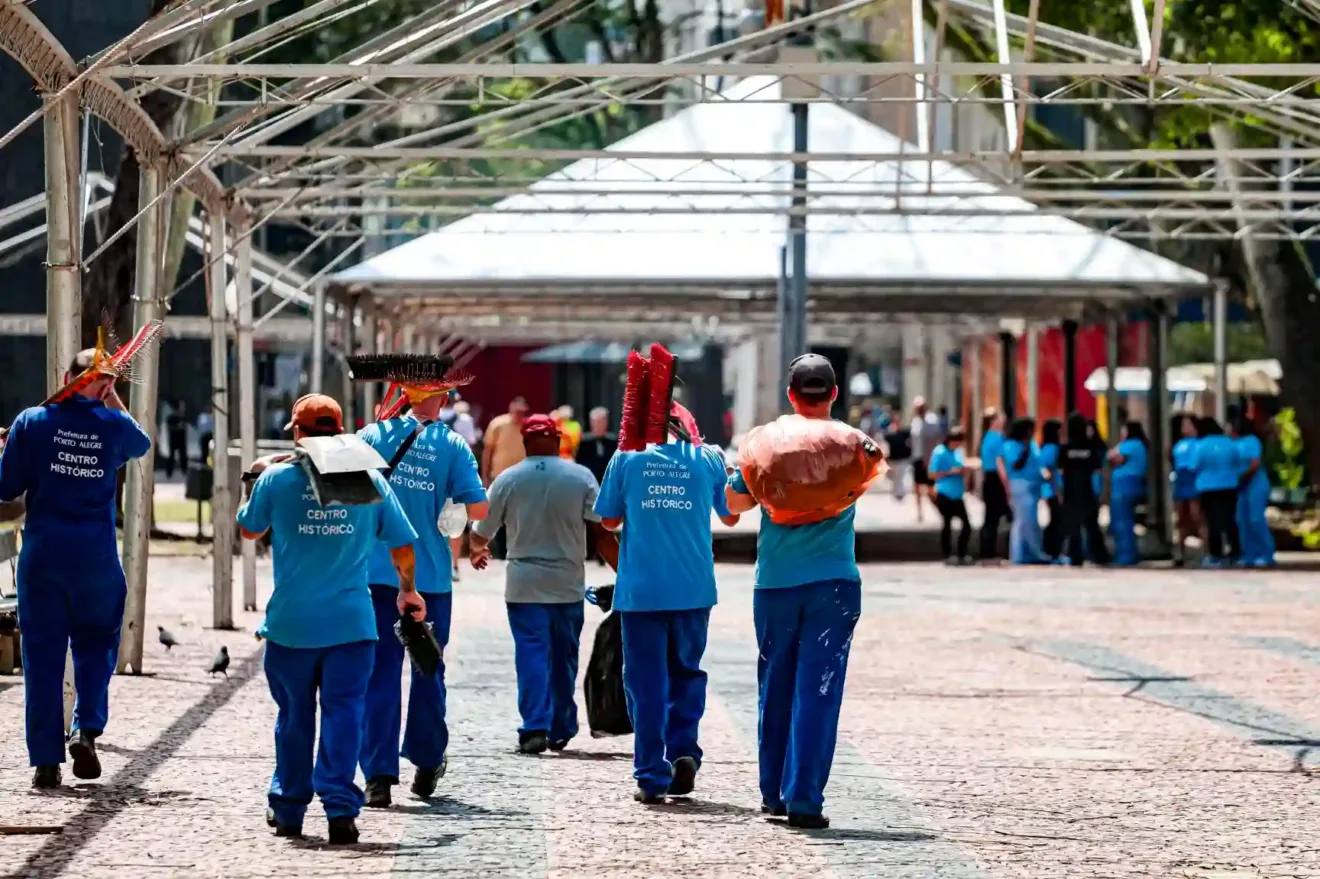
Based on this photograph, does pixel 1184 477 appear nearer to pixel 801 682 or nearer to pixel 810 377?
pixel 810 377

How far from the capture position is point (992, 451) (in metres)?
27.5

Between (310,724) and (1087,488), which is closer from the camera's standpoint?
(310,724)

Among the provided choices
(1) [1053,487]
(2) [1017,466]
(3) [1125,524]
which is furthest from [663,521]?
(1) [1053,487]

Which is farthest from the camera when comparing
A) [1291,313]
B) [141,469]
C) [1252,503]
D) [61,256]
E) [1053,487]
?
[1291,313]

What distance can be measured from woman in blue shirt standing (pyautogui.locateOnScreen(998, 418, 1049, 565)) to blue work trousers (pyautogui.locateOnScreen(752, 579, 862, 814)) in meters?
18.4

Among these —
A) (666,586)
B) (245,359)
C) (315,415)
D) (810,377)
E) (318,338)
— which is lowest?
(666,586)

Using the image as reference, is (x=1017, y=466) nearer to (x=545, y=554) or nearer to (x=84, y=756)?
(x=545, y=554)

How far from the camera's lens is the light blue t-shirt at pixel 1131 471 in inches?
1096

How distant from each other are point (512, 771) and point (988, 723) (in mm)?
3064

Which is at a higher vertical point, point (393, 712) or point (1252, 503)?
point (1252, 503)

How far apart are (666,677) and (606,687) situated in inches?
38.6

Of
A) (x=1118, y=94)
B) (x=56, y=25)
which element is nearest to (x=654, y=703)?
(x=1118, y=94)

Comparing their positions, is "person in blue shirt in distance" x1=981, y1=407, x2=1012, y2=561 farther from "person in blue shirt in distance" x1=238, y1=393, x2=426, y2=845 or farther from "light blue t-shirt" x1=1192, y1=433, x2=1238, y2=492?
"person in blue shirt in distance" x1=238, y1=393, x2=426, y2=845

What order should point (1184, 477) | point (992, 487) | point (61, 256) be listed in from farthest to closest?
point (1184, 477), point (992, 487), point (61, 256)
